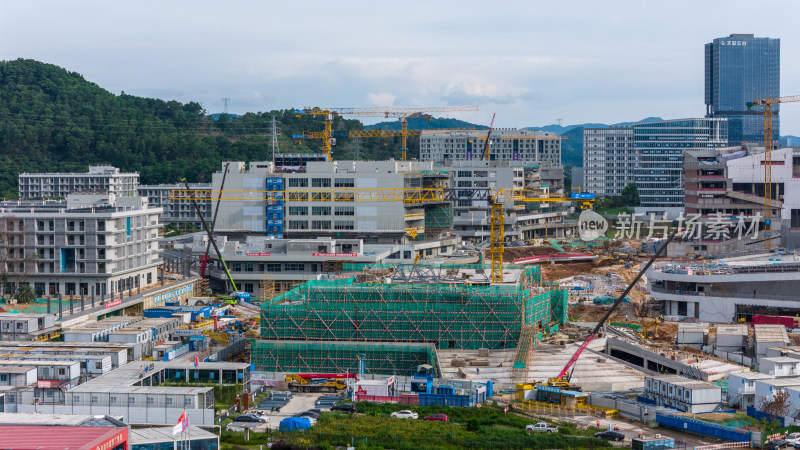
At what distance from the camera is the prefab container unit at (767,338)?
110ft

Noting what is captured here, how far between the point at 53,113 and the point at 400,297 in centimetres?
7508

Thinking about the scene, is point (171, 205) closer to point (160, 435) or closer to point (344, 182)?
point (344, 182)

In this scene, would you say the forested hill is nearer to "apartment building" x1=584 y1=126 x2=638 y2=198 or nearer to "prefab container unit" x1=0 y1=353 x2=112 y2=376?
"apartment building" x1=584 y1=126 x2=638 y2=198

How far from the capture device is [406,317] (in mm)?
32438

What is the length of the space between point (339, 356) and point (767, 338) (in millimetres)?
13729

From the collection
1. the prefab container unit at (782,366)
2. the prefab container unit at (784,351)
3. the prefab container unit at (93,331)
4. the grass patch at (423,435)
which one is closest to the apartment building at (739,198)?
the prefab container unit at (784,351)

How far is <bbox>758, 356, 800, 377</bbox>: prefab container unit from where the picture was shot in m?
30.2

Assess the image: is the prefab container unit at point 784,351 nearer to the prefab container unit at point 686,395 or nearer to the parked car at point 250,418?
the prefab container unit at point 686,395

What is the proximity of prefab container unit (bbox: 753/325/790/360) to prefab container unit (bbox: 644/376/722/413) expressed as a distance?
555cm

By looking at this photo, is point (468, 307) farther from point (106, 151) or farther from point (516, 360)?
point (106, 151)

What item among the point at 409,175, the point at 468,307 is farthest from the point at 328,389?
the point at 409,175

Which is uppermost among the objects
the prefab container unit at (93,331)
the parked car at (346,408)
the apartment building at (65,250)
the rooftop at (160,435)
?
the apartment building at (65,250)

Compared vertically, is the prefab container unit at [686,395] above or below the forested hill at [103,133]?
below

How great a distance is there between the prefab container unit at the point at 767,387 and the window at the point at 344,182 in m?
30.5
